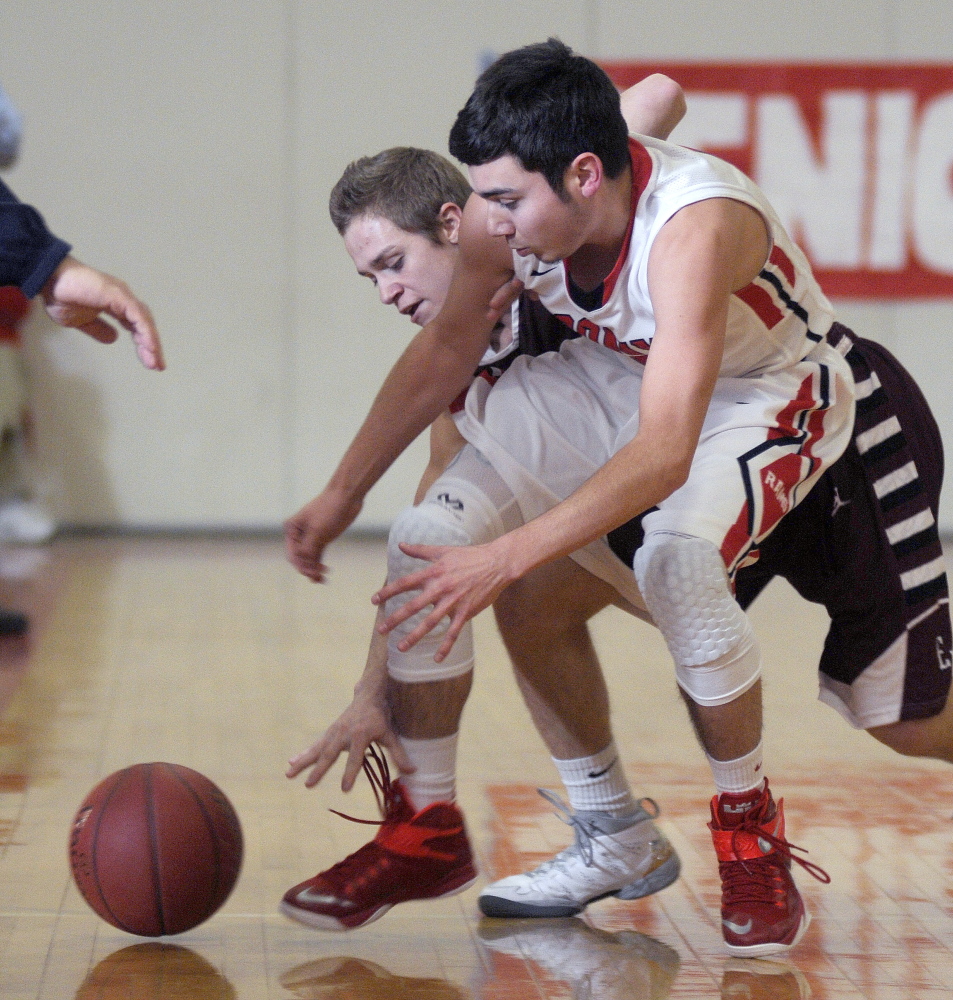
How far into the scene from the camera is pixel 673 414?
1856 millimetres

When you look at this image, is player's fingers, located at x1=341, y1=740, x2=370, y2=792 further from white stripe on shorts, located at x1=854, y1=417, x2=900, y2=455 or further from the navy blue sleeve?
white stripe on shorts, located at x1=854, y1=417, x2=900, y2=455

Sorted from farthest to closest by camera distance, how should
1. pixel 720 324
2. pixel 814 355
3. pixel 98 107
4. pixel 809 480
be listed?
pixel 98 107
pixel 814 355
pixel 809 480
pixel 720 324

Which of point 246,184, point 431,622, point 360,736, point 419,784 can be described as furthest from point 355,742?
point 246,184

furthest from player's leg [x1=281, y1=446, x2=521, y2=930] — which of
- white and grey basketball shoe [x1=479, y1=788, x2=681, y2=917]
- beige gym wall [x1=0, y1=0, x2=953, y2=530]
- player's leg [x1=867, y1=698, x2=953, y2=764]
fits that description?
beige gym wall [x1=0, y1=0, x2=953, y2=530]

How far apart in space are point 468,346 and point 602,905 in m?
0.97

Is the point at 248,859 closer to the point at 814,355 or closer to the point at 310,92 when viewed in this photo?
the point at 814,355

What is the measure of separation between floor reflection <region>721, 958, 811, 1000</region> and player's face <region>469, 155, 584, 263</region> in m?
1.06

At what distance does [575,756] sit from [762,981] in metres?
0.53

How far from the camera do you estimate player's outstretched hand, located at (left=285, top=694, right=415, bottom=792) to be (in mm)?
2146

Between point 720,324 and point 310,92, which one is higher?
point 720,324

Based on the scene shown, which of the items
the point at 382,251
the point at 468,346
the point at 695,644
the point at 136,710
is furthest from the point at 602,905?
the point at 136,710

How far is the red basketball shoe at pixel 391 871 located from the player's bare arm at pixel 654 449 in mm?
406

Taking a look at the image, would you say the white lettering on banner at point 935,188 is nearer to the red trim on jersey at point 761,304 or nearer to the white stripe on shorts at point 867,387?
the white stripe on shorts at point 867,387

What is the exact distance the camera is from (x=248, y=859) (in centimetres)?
249
